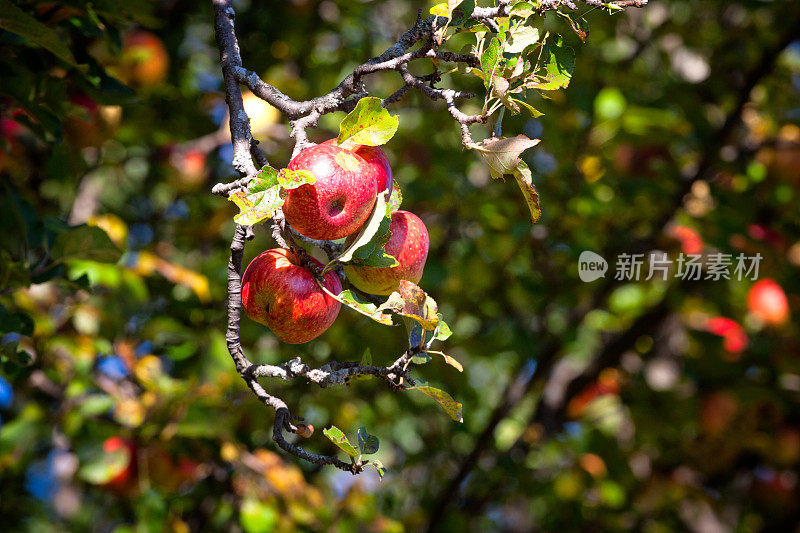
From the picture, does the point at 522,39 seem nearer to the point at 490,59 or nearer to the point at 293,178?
the point at 490,59

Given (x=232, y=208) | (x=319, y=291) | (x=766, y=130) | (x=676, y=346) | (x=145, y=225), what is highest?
(x=319, y=291)

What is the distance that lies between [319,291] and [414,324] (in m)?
0.11

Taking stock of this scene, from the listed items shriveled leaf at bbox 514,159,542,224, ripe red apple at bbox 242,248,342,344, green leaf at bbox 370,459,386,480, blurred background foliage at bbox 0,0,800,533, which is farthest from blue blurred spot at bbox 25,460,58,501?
shriveled leaf at bbox 514,159,542,224

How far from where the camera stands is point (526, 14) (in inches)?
24.2

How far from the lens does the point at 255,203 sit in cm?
55

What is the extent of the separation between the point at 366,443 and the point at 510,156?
0.90 ft

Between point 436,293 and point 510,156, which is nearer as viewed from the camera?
point 510,156

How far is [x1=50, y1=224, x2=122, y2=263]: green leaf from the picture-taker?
41.4 inches

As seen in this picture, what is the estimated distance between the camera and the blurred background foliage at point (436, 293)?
4.91 feet

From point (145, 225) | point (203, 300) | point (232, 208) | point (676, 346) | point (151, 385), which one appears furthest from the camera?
point (676, 346)

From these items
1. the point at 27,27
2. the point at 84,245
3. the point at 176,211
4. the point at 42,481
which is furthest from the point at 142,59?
the point at 42,481

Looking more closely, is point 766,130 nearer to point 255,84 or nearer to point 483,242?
point 483,242

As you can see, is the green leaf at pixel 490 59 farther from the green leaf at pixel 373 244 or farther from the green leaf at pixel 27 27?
the green leaf at pixel 27 27

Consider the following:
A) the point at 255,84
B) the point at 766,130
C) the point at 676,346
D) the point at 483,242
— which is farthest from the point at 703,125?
the point at 255,84
